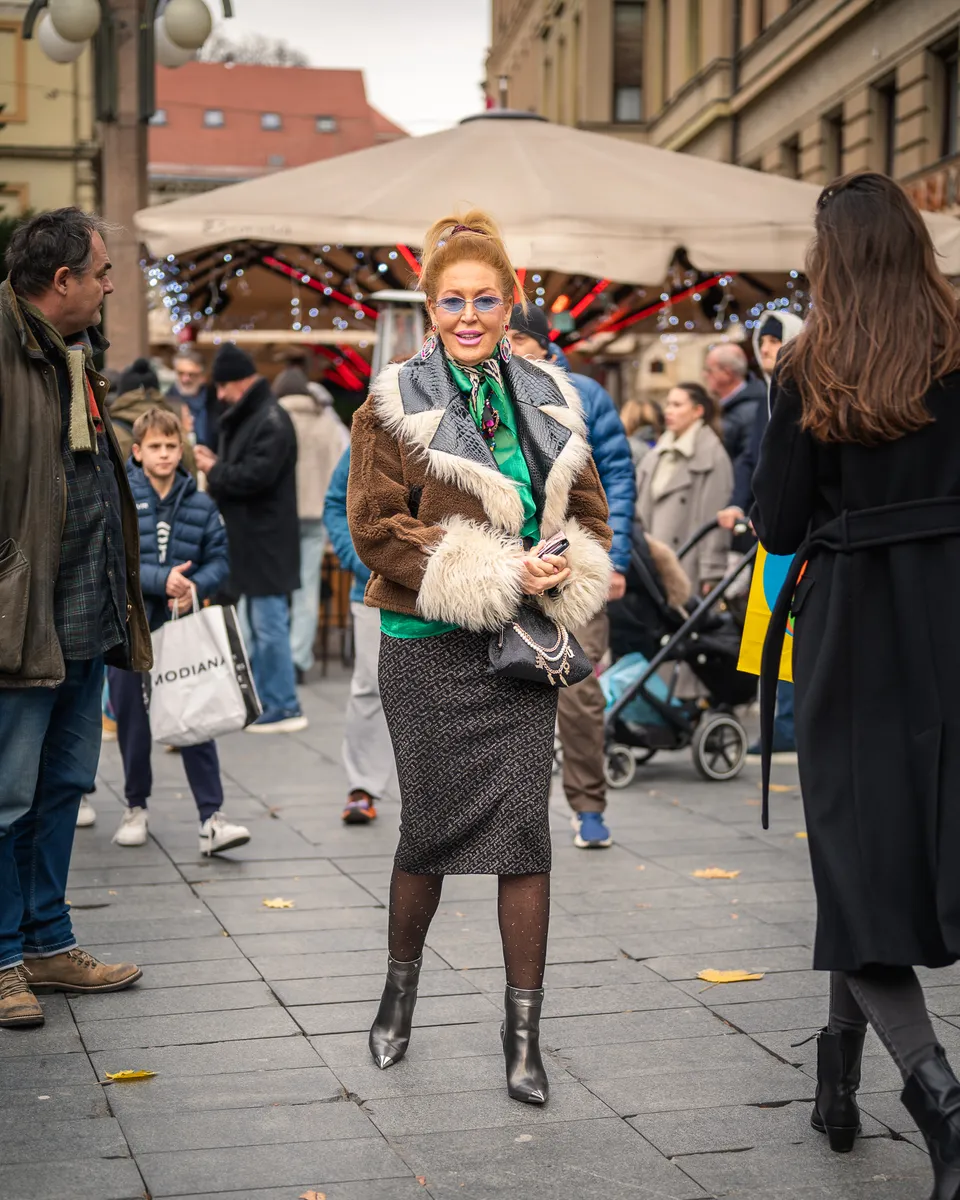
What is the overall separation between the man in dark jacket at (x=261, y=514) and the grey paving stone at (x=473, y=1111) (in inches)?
244

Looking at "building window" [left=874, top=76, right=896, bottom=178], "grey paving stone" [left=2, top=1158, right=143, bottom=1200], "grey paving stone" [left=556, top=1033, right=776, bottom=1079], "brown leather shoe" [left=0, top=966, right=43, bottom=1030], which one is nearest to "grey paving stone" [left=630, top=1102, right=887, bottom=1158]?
"grey paving stone" [left=556, top=1033, right=776, bottom=1079]

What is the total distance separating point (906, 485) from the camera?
11.3ft

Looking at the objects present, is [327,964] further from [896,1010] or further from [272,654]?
[272,654]

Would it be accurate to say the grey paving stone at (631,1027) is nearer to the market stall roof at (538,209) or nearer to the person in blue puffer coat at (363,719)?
the person in blue puffer coat at (363,719)

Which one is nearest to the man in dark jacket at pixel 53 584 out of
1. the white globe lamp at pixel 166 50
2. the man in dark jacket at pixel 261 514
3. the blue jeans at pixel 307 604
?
the man in dark jacket at pixel 261 514

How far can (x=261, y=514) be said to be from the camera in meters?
10.3

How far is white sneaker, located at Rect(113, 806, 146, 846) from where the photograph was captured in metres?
6.81

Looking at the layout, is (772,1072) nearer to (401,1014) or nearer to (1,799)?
(401,1014)

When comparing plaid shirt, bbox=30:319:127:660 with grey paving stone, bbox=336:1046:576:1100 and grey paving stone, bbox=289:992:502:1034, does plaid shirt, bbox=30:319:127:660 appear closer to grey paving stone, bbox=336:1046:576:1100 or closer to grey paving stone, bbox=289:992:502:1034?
grey paving stone, bbox=289:992:502:1034

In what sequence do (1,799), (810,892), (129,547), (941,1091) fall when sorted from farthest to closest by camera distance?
(810,892) → (129,547) → (1,799) → (941,1091)

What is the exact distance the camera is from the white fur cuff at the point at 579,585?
419 cm

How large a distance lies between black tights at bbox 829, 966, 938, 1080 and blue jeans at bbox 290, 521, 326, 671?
867 centimetres

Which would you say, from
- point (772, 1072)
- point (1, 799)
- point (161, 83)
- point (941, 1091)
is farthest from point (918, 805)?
point (161, 83)

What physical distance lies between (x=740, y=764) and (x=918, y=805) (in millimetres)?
5294
